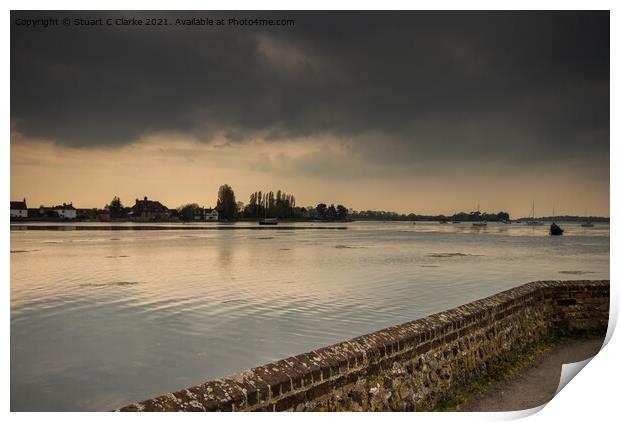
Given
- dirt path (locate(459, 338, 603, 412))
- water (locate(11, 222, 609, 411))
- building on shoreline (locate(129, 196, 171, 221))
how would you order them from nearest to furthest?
1. dirt path (locate(459, 338, 603, 412))
2. water (locate(11, 222, 609, 411))
3. building on shoreline (locate(129, 196, 171, 221))

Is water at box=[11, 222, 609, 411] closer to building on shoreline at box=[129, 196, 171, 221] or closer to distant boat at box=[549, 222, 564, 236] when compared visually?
building on shoreline at box=[129, 196, 171, 221]

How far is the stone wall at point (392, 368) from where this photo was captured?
84.6 inches

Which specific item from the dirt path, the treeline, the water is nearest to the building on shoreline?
the treeline

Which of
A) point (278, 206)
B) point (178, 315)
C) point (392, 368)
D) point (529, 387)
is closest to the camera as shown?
point (392, 368)

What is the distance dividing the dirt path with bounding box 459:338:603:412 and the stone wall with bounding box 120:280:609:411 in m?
0.15

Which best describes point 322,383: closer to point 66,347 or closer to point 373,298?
point 66,347

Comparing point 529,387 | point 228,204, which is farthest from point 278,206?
point 529,387

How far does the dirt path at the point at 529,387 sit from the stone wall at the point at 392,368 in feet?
0.51

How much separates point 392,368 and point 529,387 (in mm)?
1552

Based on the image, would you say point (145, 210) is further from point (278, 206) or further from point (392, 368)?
point (392, 368)

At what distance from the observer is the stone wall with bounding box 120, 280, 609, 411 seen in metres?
2.15

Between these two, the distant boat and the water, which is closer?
the water

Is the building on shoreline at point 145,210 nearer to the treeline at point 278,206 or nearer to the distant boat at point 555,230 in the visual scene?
the treeline at point 278,206

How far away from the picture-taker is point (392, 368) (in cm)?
285
